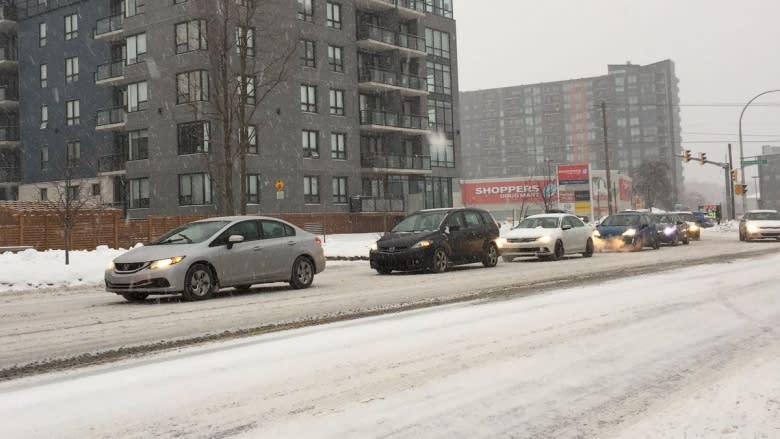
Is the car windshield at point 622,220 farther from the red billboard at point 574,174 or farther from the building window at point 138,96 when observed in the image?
the red billboard at point 574,174

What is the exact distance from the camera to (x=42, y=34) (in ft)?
179

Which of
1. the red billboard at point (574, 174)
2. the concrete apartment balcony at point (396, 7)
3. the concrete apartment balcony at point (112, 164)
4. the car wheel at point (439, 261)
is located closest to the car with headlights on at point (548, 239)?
the car wheel at point (439, 261)

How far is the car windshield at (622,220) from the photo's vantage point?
27.2 m

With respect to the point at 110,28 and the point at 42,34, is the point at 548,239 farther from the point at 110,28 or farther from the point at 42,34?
the point at 42,34

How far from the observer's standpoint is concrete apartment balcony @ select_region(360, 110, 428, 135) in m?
52.4

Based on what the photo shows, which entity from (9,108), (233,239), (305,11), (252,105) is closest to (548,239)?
(233,239)

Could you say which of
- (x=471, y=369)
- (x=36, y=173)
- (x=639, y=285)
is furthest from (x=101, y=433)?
(x=36, y=173)

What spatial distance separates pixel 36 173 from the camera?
177 ft

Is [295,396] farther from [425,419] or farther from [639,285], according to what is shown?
[639,285]

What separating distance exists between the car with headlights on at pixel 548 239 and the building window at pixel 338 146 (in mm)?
27905

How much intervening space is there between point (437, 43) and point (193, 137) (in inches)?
995

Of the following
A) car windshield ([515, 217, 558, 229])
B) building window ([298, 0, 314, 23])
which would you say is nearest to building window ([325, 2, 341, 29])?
building window ([298, 0, 314, 23])

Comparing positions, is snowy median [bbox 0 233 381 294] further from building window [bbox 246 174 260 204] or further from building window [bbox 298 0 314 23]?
building window [bbox 298 0 314 23]

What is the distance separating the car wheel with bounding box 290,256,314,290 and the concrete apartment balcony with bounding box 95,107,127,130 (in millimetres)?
36569
